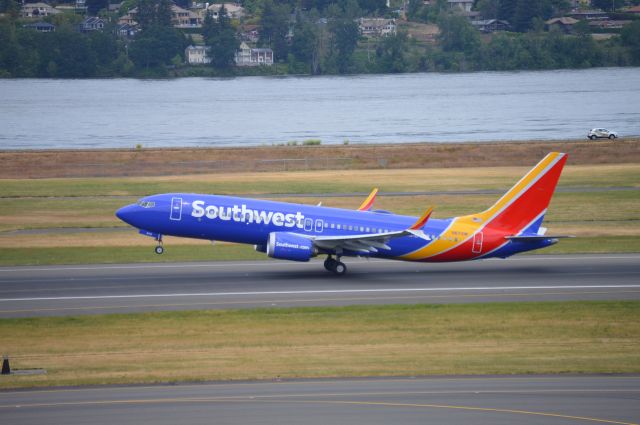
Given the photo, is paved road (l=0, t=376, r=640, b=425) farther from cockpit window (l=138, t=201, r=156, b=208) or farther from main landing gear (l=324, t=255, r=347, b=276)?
cockpit window (l=138, t=201, r=156, b=208)

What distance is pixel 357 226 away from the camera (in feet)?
162

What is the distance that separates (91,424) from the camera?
26.5m

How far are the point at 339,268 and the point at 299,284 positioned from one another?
3.15 meters

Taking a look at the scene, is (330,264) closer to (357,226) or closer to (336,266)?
(336,266)

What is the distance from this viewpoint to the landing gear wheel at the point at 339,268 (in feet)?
164

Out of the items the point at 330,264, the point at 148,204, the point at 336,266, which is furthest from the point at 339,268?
the point at 148,204

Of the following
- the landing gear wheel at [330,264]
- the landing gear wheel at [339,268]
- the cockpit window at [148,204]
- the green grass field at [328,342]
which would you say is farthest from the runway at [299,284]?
the cockpit window at [148,204]

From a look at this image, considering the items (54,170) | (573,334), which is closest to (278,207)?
(573,334)

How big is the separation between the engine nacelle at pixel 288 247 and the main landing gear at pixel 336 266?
8.24 ft

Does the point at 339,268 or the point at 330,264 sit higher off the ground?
the point at 330,264

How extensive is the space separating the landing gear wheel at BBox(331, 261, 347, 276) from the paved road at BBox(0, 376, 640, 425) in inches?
737

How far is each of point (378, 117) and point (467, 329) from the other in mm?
159400

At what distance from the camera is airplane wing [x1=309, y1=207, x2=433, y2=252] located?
156 feet

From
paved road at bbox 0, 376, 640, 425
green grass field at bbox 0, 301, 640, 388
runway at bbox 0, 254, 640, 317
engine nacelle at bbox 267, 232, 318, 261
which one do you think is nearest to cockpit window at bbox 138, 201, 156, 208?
runway at bbox 0, 254, 640, 317
